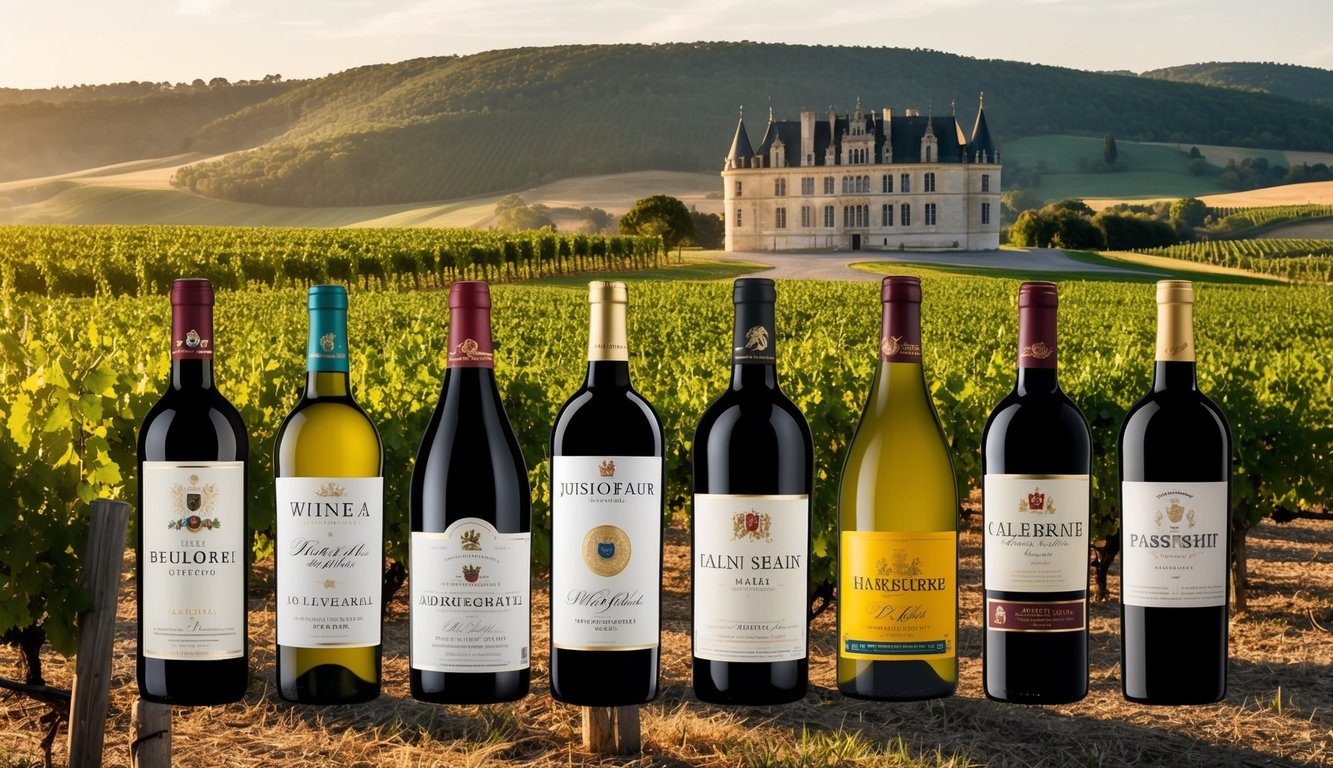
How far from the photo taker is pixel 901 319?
402 centimetres

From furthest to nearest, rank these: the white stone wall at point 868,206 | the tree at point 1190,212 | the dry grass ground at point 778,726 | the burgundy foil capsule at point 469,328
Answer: the tree at point 1190,212
the white stone wall at point 868,206
the dry grass ground at point 778,726
the burgundy foil capsule at point 469,328

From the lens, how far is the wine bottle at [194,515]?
414cm

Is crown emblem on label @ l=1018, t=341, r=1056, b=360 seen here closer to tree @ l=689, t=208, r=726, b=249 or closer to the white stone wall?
the white stone wall

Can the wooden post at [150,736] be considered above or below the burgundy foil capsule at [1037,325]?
below

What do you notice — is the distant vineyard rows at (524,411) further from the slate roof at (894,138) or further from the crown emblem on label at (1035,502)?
the slate roof at (894,138)

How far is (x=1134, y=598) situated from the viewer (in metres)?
4.30

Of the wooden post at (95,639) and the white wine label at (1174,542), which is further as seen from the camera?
the wooden post at (95,639)

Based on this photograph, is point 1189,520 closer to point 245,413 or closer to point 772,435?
point 772,435

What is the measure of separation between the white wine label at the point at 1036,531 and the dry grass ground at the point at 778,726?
1330mm

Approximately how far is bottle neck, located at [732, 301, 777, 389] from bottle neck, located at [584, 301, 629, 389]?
0.32 meters

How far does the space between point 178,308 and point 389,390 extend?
4.54 meters

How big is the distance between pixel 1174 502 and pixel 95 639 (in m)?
3.84

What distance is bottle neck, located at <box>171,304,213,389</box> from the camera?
13.5 ft

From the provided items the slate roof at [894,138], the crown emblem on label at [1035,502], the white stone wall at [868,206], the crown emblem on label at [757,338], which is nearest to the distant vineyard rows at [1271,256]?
the white stone wall at [868,206]
